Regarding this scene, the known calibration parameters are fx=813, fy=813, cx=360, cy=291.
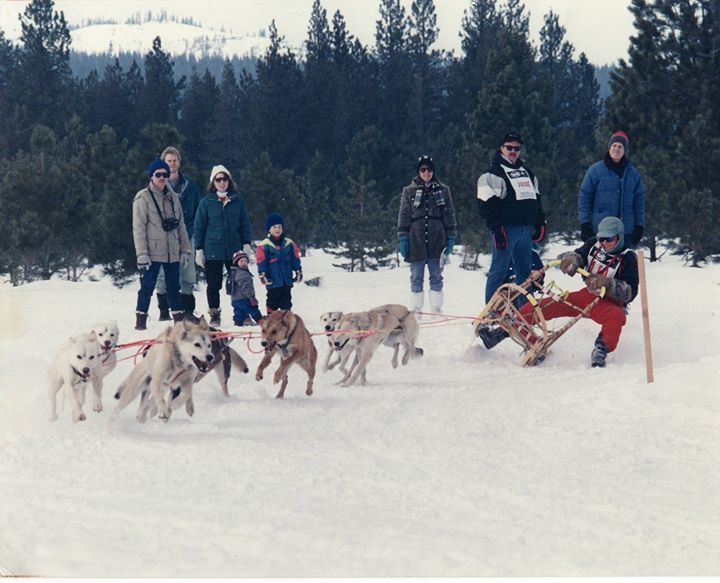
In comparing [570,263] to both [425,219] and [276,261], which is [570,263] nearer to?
[425,219]

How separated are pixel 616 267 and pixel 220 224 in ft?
11.1

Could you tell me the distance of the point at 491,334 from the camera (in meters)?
6.58

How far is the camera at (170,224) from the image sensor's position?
6.70 metres

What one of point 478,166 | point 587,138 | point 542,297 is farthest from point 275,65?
point 542,297

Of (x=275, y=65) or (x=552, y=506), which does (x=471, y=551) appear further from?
(x=275, y=65)

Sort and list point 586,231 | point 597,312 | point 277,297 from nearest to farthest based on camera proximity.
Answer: point 597,312 → point 277,297 → point 586,231

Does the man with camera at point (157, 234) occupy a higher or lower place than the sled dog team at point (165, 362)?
higher

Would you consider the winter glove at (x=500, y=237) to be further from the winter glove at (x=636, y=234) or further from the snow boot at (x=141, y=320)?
the snow boot at (x=141, y=320)

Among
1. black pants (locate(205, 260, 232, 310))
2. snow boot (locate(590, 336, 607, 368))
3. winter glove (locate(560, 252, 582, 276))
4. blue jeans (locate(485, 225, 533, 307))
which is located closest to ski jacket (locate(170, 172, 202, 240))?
black pants (locate(205, 260, 232, 310))

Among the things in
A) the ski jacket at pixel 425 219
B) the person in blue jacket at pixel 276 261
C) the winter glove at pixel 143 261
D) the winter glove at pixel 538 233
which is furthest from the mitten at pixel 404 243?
the winter glove at pixel 143 261

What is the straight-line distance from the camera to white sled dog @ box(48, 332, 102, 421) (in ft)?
14.7

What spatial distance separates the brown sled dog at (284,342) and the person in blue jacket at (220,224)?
204 centimetres

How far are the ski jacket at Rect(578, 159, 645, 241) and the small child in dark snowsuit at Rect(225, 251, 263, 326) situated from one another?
118 inches

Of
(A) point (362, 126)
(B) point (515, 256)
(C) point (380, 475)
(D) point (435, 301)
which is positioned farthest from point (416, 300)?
(A) point (362, 126)
